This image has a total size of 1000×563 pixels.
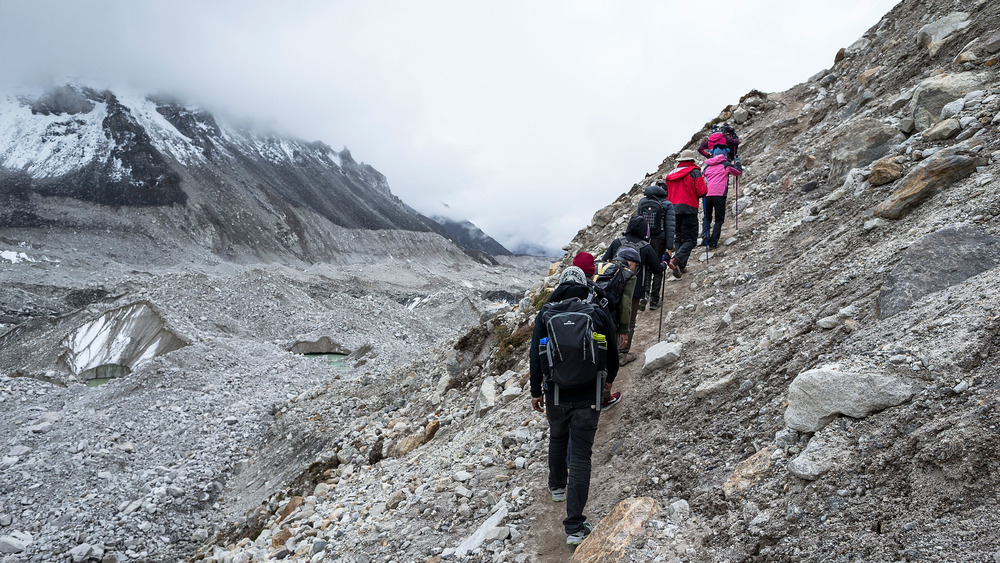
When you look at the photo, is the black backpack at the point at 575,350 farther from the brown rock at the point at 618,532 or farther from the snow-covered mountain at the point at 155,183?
the snow-covered mountain at the point at 155,183

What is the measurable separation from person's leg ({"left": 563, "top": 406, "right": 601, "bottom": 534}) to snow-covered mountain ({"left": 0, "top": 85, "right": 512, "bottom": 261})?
283 feet

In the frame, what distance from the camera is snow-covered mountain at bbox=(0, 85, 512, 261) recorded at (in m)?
78.2

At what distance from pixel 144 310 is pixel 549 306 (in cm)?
2490

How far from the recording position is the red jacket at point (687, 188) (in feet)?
28.3

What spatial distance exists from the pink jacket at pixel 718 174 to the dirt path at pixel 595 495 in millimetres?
4074

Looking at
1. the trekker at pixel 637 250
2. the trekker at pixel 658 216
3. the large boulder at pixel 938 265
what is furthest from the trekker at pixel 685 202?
the large boulder at pixel 938 265

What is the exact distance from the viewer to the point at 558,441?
4648 millimetres

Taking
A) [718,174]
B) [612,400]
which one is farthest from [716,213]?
[612,400]

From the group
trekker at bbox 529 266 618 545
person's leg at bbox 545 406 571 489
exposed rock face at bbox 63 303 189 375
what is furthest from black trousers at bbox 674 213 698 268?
exposed rock face at bbox 63 303 189 375

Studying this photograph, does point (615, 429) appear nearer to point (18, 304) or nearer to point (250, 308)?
point (250, 308)

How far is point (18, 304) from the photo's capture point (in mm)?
37938

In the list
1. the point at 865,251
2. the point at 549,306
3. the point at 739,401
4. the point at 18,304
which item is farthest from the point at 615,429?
the point at 18,304

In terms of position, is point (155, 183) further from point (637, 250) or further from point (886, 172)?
point (886, 172)

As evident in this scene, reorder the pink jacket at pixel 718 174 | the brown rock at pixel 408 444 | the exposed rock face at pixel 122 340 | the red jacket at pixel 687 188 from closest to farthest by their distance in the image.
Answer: the red jacket at pixel 687 188 → the pink jacket at pixel 718 174 → the brown rock at pixel 408 444 → the exposed rock face at pixel 122 340
